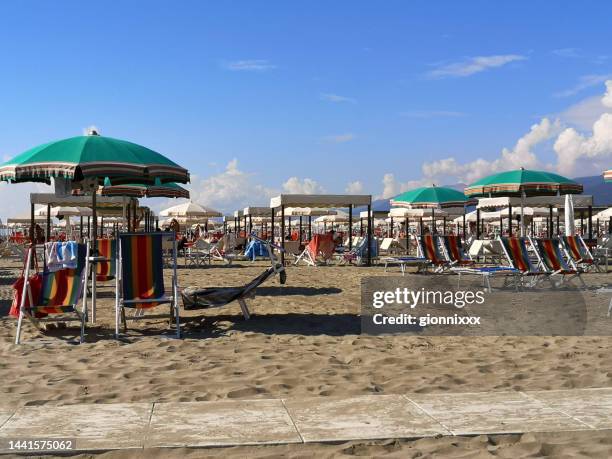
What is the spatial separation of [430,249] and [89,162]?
820 cm

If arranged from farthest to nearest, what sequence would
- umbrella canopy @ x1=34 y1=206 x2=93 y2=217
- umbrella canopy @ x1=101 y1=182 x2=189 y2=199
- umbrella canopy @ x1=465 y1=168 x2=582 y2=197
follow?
umbrella canopy @ x1=34 y1=206 x2=93 y2=217
umbrella canopy @ x1=465 y1=168 x2=582 y2=197
umbrella canopy @ x1=101 y1=182 x2=189 y2=199

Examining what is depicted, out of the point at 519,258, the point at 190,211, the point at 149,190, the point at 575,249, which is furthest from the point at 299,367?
the point at 190,211

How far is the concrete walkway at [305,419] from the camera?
343cm

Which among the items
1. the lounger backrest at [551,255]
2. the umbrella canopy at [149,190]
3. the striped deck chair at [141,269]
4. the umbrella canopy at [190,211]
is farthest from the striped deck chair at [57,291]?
the umbrella canopy at [190,211]

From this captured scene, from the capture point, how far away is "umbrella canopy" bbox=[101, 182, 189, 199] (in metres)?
13.4

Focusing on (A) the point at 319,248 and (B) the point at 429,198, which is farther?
(A) the point at 319,248

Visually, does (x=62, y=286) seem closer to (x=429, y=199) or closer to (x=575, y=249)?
(x=575, y=249)

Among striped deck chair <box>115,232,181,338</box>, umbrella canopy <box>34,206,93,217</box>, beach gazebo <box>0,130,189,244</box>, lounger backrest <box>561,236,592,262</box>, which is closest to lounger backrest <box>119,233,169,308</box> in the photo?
striped deck chair <box>115,232,181,338</box>

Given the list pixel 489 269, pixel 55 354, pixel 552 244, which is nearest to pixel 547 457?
pixel 55 354

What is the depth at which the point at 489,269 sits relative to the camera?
10.2 metres

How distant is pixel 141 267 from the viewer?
6.90 m

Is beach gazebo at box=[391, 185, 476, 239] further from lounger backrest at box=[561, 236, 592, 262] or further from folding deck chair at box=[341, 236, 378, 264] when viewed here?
lounger backrest at box=[561, 236, 592, 262]

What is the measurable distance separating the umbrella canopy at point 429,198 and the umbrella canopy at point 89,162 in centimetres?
1086

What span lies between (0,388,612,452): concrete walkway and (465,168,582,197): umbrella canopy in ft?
32.5
